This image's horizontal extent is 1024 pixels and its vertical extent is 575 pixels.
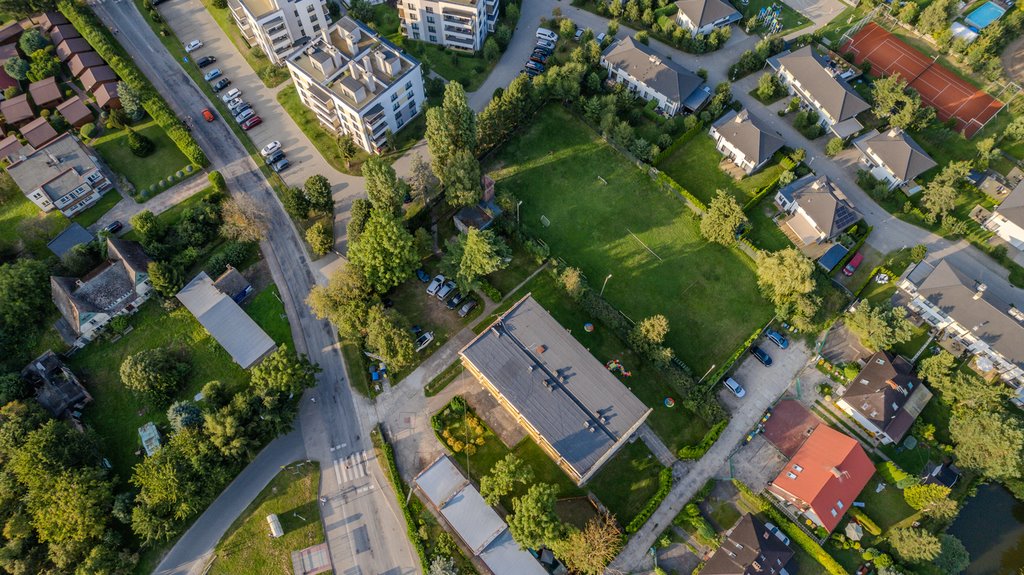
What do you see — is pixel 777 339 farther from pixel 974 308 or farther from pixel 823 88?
pixel 823 88

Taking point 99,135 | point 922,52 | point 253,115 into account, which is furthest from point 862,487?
point 99,135

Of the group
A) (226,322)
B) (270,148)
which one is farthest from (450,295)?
(270,148)

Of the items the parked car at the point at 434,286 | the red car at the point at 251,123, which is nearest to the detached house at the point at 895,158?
the parked car at the point at 434,286

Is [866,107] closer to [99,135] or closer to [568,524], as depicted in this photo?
[568,524]

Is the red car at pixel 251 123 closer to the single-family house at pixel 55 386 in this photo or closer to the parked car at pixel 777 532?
the single-family house at pixel 55 386

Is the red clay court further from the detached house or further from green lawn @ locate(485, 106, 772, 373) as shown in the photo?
green lawn @ locate(485, 106, 772, 373)

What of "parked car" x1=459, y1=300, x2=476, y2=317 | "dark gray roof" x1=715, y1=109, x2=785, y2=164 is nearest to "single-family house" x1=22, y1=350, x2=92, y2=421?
"parked car" x1=459, y1=300, x2=476, y2=317
